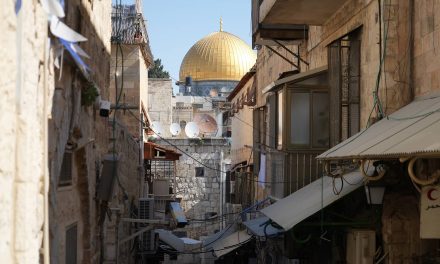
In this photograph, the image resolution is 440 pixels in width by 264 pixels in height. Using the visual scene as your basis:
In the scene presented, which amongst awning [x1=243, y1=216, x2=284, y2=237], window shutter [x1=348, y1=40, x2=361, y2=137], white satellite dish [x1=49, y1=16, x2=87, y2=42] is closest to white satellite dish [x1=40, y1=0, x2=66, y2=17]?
white satellite dish [x1=49, y1=16, x2=87, y2=42]

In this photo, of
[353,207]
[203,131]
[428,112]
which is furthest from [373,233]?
[203,131]

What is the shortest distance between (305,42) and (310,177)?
3.41 m

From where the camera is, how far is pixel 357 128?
9.16 metres

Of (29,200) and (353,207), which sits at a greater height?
(29,200)

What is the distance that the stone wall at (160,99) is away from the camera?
33.9 meters

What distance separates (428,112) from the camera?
6168 millimetres

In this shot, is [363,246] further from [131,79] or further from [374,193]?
[131,79]

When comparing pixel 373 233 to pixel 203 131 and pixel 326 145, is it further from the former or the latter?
pixel 203 131

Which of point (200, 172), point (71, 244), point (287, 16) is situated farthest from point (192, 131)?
point (71, 244)

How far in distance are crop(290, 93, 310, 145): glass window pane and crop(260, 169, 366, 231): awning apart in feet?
3.63

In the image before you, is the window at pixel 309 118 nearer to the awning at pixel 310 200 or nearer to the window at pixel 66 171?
the awning at pixel 310 200

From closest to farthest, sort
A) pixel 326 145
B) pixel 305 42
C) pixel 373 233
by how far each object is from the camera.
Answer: pixel 373 233, pixel 326 145, pixel 305 42

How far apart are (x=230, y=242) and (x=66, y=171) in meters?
10.9

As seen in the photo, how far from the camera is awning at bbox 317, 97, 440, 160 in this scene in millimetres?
5000
